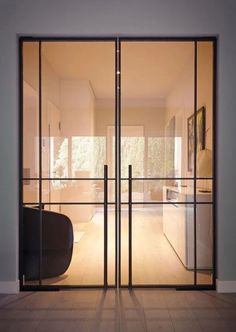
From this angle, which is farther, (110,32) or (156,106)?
(156,106)

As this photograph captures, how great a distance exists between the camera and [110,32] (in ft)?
11.5

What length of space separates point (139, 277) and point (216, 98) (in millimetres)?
1793

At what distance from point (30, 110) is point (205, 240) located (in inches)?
79.4

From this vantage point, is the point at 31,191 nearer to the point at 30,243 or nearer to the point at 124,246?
the point at 30,243

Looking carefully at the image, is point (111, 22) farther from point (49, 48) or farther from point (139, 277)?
point (139, 277)

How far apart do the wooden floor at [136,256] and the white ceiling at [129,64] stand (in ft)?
3.67

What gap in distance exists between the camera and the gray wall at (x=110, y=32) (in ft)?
11.5

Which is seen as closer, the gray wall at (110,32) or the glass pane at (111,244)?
the gray wall at (110,32)

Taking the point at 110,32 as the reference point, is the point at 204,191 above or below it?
below

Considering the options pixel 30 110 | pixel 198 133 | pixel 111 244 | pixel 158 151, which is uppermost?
pixel 30 110

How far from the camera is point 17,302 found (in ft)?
10.8

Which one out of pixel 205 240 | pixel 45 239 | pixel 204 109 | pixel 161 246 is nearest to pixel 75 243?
pixel 45 239

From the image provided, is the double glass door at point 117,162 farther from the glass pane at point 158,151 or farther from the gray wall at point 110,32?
the gray wall at point 110,32

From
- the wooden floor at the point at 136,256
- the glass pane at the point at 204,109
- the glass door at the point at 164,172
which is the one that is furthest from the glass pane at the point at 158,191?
the glass pane at the point at 204,109
